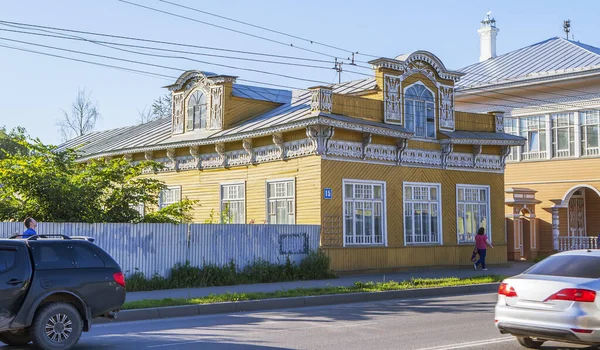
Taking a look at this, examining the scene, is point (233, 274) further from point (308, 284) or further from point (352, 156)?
point (352, 156)

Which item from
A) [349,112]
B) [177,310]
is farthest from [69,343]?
[349,112]

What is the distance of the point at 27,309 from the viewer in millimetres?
10469

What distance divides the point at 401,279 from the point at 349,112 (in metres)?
6.03

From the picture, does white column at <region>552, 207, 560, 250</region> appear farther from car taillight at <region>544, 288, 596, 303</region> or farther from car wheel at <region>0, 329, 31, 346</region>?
car wheel at <region>0, 329, 31, 346</region>

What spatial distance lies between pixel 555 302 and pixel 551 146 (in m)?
30.2

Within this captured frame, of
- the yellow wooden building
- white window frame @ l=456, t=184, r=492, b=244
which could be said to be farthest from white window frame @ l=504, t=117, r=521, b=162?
white window frame @ l=456, t=184, r=492, b=244

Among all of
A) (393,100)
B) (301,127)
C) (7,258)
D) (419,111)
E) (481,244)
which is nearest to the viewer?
(7,258)

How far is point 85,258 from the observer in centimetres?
1134

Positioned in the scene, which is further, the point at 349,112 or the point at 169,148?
the point at 169,148

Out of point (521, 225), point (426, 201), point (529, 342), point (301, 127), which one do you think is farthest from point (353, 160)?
point (529, 342)

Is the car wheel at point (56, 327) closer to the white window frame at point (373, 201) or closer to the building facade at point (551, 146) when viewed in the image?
the white window frame at point (373, 201)

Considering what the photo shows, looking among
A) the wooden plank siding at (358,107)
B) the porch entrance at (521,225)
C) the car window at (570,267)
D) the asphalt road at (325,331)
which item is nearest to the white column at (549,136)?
the porch entrance at (521,225)

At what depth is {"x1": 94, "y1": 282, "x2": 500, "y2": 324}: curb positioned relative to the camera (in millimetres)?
15512

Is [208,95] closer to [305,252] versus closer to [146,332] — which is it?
[305,252]
